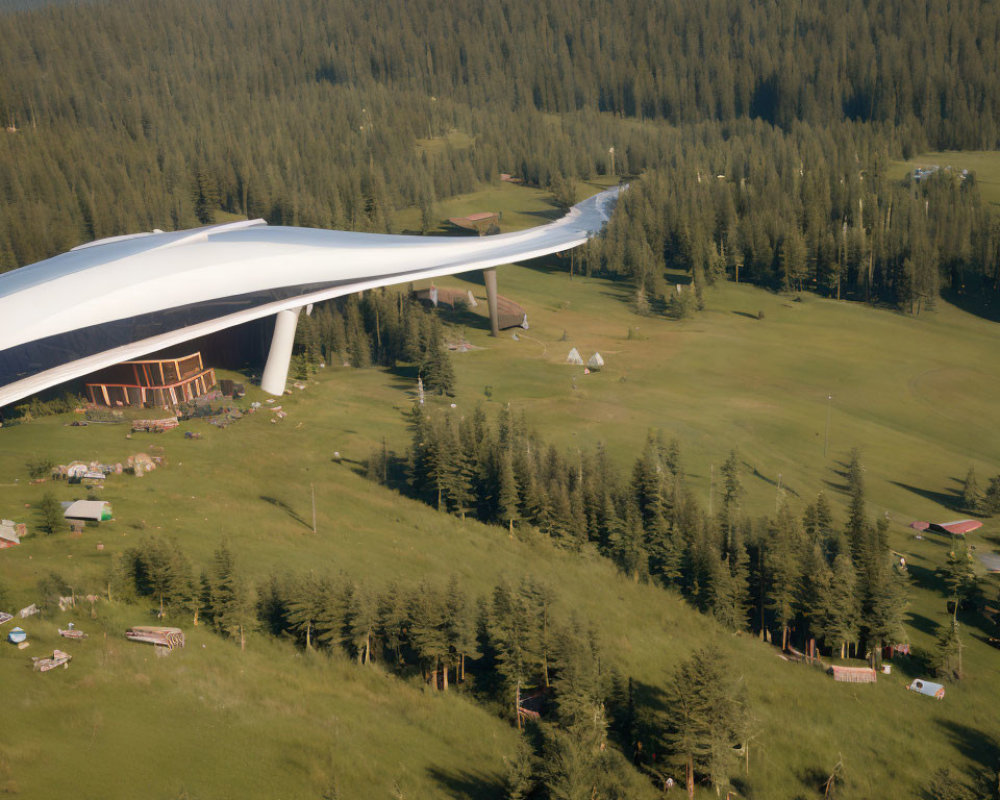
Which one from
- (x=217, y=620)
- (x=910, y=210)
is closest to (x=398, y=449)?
(x=217, y=620)

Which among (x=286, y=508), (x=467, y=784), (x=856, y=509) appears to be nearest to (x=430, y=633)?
(x=467, y=784)

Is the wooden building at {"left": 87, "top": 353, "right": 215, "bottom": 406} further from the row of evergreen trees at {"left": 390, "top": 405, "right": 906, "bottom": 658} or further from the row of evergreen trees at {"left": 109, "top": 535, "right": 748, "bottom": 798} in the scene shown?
the row of evergreen trees at {"left": 109, "top": 535, "right": 748, "bottom": 798}

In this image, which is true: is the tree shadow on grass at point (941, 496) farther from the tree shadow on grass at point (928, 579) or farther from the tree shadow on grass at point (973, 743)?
the tree shadow on grass at point (973, 743)

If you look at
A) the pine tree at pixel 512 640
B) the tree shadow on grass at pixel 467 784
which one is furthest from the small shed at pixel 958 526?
the tree shadow on grass at pixel 467 784

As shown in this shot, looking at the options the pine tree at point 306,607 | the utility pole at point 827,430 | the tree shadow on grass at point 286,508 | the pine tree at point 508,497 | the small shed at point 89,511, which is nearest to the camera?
the pine tree at point 306,607

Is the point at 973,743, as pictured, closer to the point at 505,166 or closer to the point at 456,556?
the point at 456,556
